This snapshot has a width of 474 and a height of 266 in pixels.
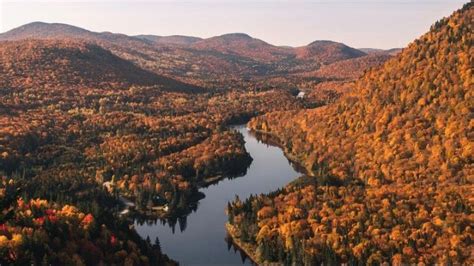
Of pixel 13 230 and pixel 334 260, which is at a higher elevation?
pixel 13 230

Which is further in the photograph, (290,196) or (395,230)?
(290,196)

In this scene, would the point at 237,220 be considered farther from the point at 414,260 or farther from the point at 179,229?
the point at 414,260

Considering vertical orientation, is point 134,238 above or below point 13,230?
below

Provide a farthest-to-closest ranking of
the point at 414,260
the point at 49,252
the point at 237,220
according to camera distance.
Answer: the point at 237,220 → the point at 414,260 → the point at 49,252

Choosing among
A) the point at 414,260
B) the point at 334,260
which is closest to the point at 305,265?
the point at 334,260

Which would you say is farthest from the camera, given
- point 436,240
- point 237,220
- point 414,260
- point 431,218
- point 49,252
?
point 237,220

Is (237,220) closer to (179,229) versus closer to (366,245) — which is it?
(179,229)

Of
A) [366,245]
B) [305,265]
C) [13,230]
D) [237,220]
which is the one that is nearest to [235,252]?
[237,220]

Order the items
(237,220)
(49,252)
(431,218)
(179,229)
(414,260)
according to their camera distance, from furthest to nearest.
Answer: (179,229), (237,220), (431,218), (414,260), (49,252)

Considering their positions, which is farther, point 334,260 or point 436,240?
point 436,240
